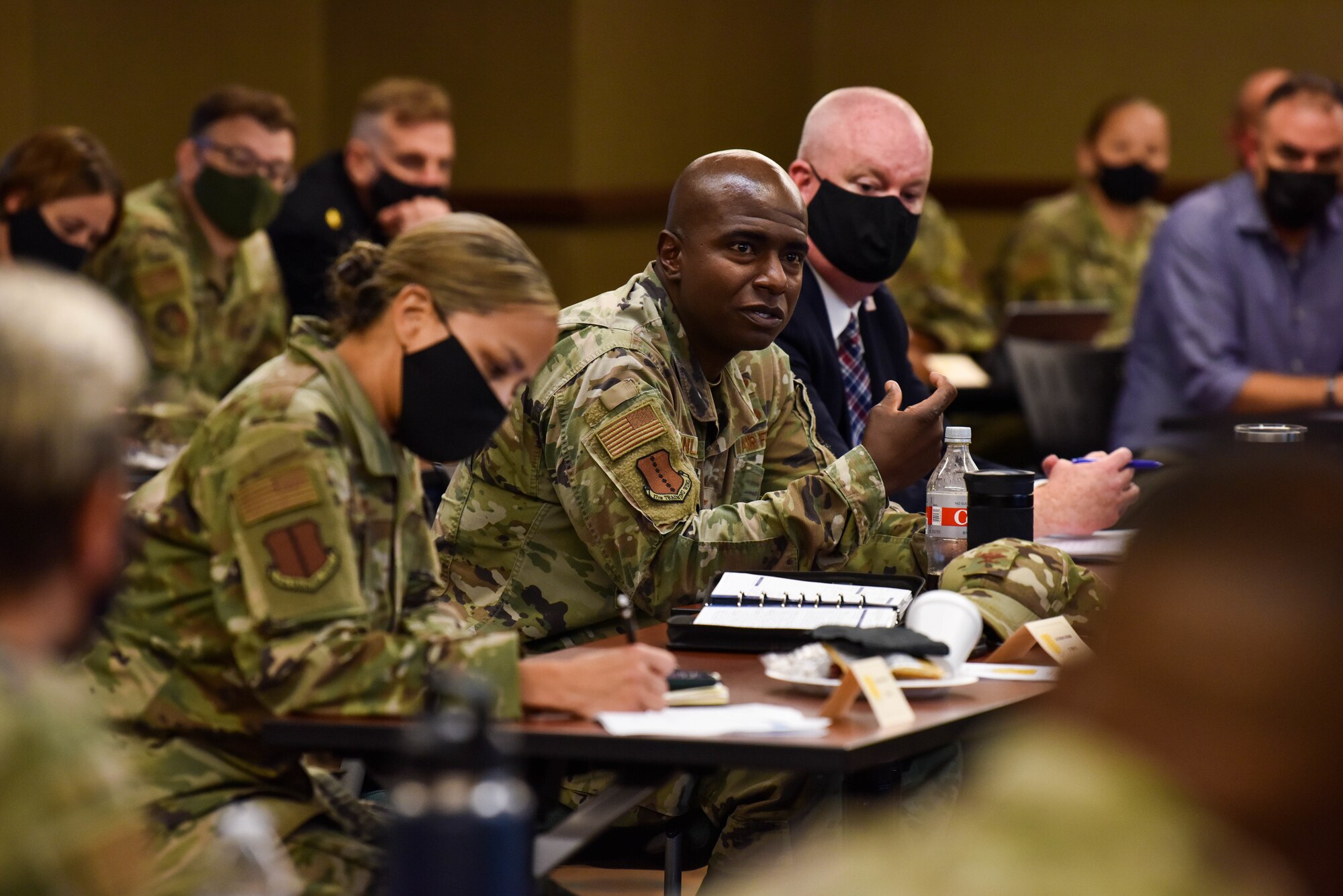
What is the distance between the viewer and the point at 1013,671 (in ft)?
7.76

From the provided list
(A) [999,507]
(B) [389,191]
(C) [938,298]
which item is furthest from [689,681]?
(C) [938,298]

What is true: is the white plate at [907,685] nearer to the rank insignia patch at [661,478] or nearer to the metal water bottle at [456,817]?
the rank insignia patch at [661,478]

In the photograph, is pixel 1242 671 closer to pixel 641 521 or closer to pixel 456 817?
pixel 456 817

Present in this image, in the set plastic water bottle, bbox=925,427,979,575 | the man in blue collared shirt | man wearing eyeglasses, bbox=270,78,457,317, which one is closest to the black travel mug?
plastic water bottle, bbox=925,427,979,575

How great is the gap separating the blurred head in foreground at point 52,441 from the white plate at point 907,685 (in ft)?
3.36

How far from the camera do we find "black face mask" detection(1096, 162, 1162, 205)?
24.1ft

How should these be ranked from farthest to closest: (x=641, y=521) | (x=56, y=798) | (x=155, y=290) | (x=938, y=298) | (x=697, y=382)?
(x=938, y=298)
(x=155, y=290)
(x=697, y=382)
(x=641, y=521)
(x=56, y=798)

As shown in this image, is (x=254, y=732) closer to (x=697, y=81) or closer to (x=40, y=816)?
(x=40, y=816)

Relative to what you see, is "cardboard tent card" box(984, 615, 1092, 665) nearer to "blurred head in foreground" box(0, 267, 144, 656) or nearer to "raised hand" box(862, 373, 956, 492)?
"raised hand" box(862, 373, 956, 492)

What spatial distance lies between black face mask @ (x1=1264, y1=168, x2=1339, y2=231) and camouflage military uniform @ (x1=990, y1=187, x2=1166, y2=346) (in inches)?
69.5

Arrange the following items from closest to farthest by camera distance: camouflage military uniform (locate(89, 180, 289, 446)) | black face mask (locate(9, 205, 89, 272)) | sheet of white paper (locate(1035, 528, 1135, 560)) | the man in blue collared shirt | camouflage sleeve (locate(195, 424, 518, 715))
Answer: camouflage sleeve (locate(195, 424, 518, 715))
sheet of white paper (locate(1035, 528, 1135, 560))
black face mask (locate(9, 205, 89, 272))
camouflage military uniform (locate(89, 180, 289, 446))
the man in blue collared shirt

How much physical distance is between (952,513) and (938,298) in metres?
4.29

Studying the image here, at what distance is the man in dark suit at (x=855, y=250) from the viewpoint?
A: 3.72 meters

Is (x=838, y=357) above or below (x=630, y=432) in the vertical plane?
below
